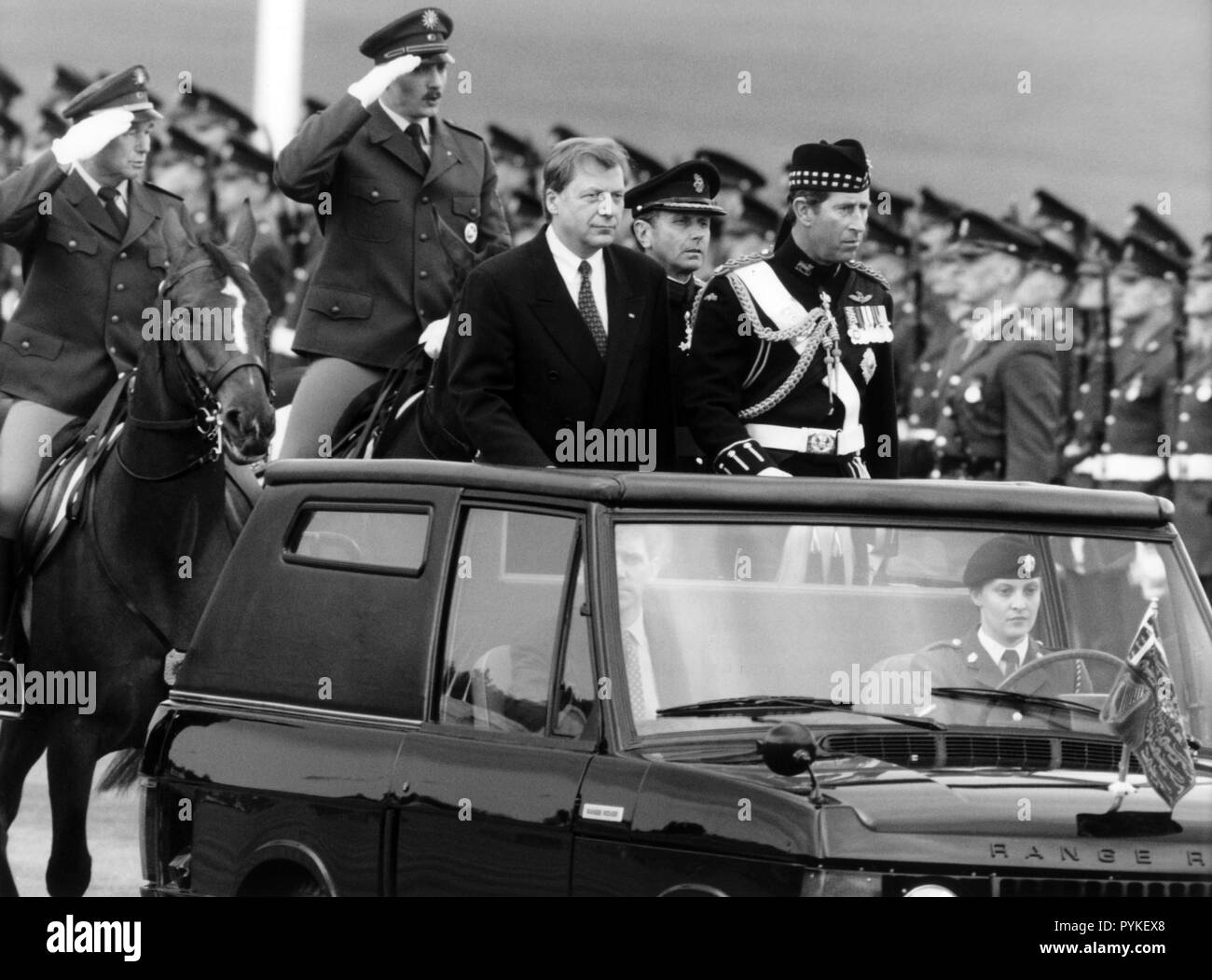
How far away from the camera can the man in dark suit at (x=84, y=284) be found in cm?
988

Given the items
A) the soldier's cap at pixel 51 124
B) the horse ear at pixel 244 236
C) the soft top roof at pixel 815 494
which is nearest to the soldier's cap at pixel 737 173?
the soldier's cap at pixel 51 124

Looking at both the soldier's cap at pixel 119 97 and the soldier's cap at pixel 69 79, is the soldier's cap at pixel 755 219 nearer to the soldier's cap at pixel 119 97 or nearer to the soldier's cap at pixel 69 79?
the soldier's cap at pixel 69 79

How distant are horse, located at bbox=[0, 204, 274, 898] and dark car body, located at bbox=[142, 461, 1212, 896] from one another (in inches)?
102

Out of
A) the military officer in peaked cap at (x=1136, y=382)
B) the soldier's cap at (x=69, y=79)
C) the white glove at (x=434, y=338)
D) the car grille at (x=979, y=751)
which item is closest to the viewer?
the car grille at (x=979, y=751)

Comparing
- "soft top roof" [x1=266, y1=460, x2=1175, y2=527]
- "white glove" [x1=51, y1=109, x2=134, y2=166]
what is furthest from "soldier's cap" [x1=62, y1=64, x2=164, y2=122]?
"soft top roof" [x1=266, y1=460, x2=1175, y2=527]

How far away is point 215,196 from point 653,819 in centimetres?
1547

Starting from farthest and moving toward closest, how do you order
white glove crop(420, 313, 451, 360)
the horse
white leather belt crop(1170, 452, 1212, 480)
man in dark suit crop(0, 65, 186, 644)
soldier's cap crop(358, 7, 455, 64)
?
white leather belt crop(1170, 452, 1212, 480)
man in dark suit crop(0, 65, 186, 644)
soldier's cap crop(358, 7, 455, 64)
white glove crop(420, 313, 451, 360)
the horse

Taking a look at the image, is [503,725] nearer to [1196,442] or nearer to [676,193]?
[676,193]

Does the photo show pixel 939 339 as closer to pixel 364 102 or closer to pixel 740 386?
pixel 364 102

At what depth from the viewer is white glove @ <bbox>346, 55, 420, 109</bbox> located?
9.34m

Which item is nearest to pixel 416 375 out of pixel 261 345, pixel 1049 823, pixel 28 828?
pixel 261 345

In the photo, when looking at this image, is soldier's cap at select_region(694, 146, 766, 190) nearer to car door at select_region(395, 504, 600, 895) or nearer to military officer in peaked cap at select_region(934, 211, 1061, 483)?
military officer in peaked cap at select_region(934, 211, 1061, 483)

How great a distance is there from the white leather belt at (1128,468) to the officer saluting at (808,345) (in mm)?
8815
